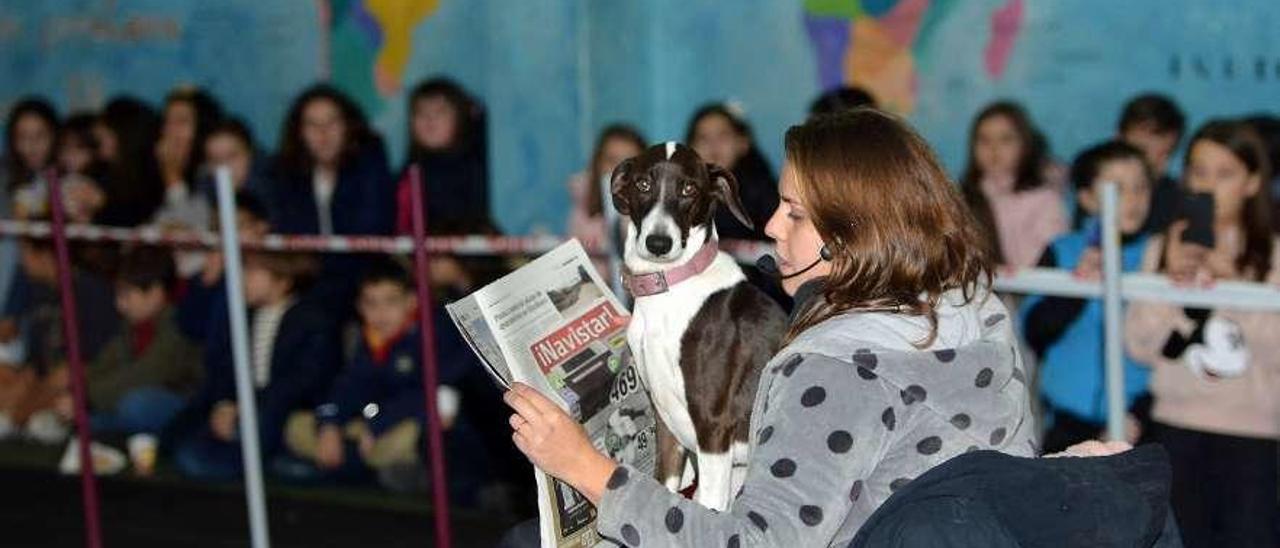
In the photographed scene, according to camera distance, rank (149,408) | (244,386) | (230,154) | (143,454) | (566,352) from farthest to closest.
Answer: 1. (230,154)
2. (149,408)
3. (143,454)
4. (244,386)
5. (566,352)

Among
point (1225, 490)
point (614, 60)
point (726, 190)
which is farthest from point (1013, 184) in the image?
point (726, 190)

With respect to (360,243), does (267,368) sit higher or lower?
lower

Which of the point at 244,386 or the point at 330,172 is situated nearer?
the point at 244,386

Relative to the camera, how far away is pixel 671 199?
3320 mm

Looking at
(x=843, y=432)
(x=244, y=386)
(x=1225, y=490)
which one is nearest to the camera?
(x=843, y=432)

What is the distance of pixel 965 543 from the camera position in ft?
8.50

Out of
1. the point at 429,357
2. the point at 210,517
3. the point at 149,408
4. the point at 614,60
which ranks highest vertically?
the point at 614,60

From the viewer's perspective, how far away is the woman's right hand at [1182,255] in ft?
18.2

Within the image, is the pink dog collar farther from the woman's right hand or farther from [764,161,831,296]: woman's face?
the woman's right hand

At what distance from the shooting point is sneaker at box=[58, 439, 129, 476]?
8.16 meters

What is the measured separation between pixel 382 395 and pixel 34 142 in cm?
318

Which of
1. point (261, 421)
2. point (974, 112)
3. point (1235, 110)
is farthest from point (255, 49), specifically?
point (1235, 110)

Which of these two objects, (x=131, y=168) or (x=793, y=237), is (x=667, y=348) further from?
(x=131, y=168)

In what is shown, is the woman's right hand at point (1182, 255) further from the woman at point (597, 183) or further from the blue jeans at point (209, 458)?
the blue jeans at point (209, 458)
